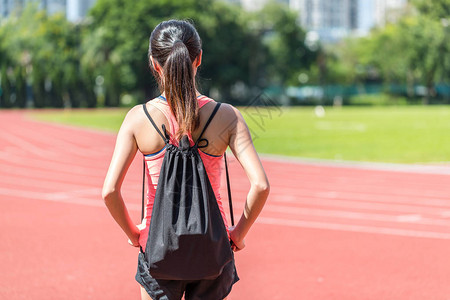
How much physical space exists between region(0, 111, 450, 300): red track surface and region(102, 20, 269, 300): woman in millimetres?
2708

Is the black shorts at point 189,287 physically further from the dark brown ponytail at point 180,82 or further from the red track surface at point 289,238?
the red track surface at point 289,238

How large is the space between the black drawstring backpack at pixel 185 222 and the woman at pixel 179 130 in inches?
1.2

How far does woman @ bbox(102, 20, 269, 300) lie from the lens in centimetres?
200

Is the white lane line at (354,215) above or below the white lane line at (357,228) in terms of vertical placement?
below

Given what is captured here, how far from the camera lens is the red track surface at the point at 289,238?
4.98 meters

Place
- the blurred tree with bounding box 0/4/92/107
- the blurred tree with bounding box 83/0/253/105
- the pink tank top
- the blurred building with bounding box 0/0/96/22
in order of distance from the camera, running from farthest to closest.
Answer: the blurred building with bounding box 0/0/96/22
the blurred tree with bounding box 83/0/253/105
the blurred tree with bounding box 0/4/92/107
the pink tank top

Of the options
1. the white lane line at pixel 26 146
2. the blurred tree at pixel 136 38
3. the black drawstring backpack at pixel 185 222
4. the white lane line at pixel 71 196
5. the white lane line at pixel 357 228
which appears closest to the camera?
the black drawstring backpack at pixel 185 222

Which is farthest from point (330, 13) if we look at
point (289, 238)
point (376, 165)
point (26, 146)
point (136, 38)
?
point (289, 238)

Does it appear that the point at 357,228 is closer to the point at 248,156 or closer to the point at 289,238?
the point at 289,238

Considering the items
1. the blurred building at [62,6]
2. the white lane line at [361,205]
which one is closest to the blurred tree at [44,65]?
the white lane line at [361,205]

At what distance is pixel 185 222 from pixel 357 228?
5536 millimetres

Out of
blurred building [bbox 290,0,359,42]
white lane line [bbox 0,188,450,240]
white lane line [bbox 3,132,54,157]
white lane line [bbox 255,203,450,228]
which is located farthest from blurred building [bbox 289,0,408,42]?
white lane line [bbox 255,203,450,228]

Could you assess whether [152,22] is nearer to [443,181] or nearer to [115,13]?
[115,13]

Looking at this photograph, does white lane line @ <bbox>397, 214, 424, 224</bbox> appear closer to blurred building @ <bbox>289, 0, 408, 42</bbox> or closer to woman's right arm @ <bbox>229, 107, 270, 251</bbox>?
woman's right arm @ <bbox>229, 107, 270, 251</bbox>
